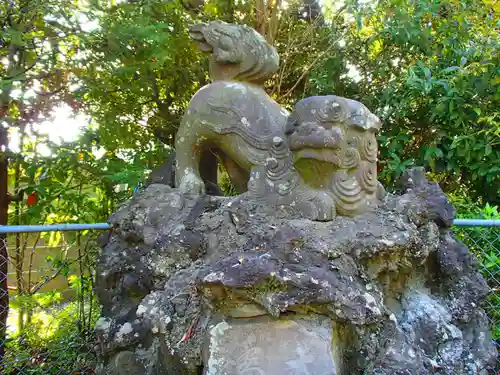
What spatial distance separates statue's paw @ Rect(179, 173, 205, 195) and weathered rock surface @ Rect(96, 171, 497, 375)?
0.22 ft

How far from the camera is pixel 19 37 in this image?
7.95ft

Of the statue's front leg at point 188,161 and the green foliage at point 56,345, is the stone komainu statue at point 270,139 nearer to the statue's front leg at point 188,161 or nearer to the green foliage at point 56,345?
the statue's front leg at point 188,161

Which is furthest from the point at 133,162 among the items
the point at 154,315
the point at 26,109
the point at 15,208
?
the point at 154,315

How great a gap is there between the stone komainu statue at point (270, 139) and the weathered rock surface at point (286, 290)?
→ 3.6 inches

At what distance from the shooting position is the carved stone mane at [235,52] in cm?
195

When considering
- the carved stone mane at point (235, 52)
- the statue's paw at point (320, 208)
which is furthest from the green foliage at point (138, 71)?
the statue's paw at point (320, 208)

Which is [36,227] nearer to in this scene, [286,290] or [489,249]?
[286,290]

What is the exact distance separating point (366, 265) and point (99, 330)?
42.7 inches

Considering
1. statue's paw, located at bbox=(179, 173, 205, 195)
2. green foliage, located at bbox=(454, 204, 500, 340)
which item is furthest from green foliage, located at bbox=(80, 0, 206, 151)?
green foliage, located at bbox=(454, 204, 500, 340)

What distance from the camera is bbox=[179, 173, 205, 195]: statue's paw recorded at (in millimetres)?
1932

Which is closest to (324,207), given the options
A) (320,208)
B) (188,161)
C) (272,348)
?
(320,208)

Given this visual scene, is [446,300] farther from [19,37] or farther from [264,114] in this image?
[19,37]

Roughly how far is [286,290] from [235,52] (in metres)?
1.11

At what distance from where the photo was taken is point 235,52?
1.95 metres
